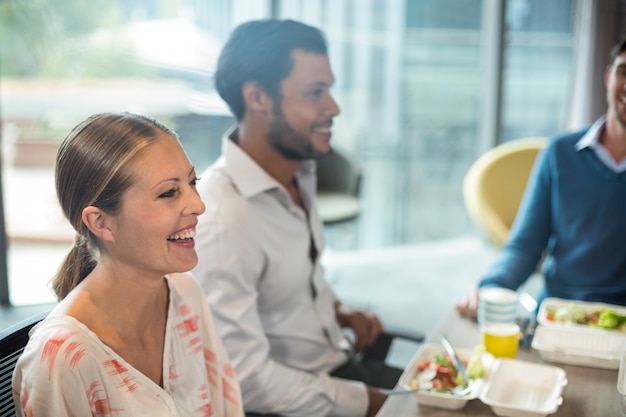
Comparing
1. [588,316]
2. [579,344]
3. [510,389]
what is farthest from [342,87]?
[510,389]

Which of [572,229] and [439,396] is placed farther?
[572,229]

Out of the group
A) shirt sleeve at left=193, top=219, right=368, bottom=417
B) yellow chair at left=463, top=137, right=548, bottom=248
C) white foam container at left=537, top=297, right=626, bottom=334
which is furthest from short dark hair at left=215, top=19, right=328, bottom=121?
yellow chair at left=463, top=137, right=548, bottom=248

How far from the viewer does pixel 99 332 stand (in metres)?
1.24

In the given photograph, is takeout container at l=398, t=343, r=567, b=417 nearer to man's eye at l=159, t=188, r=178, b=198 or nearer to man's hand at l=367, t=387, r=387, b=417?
man's hand at l=367, t=387, r=387, b=417

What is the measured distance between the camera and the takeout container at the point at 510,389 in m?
1.42

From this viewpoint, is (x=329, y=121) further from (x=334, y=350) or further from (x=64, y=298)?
(x=64, y=298)

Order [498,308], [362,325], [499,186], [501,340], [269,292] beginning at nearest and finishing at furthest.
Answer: [501,340] → [498,308] → [269,292] → [362,325] → [499,186]

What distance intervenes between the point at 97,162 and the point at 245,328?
0.63 m

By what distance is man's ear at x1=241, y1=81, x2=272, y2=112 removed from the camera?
199cm

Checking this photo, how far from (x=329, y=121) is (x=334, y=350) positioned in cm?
63

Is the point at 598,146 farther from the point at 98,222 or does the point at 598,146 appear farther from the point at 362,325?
the point at 98,222

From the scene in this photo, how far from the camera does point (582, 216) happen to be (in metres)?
2.21

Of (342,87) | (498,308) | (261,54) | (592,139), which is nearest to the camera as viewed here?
(498,308)

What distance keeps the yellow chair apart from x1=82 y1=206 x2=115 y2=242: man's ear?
2512 mm
